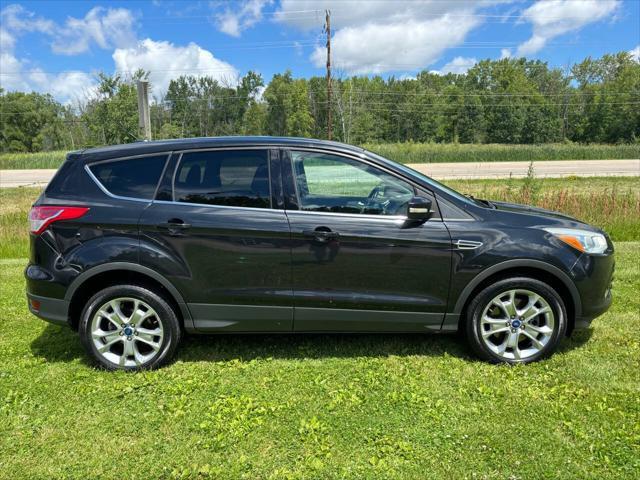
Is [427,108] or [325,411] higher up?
[427,108]

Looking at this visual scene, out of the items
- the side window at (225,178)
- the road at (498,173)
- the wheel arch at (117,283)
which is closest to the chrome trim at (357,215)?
the side window at (225,178)

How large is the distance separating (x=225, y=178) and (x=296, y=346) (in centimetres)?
162

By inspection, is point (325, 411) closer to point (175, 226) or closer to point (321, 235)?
point (321, 235)

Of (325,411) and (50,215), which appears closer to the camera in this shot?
(325,411)

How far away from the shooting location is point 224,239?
11.3 feet

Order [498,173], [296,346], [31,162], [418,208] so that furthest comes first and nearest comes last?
1. [31,162]
2. [498,173]
3. [296,346]
4. [418,208]

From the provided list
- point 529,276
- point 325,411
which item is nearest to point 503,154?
point 529,276

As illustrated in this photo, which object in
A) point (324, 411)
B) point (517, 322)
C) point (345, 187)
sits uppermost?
point (345, 187)

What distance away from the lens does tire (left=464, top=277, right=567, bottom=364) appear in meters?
3.56

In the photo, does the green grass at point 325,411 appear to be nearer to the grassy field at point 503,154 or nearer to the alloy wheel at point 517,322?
the alloy wheel at point 517,322

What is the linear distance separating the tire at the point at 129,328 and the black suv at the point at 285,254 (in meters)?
0.01

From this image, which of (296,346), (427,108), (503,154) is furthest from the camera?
(427,108)

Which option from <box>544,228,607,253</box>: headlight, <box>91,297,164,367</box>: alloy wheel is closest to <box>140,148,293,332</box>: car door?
<box>91,297,164,367</box>: alloy wheel

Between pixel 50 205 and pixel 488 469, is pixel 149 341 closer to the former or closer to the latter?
pixel 50 205
